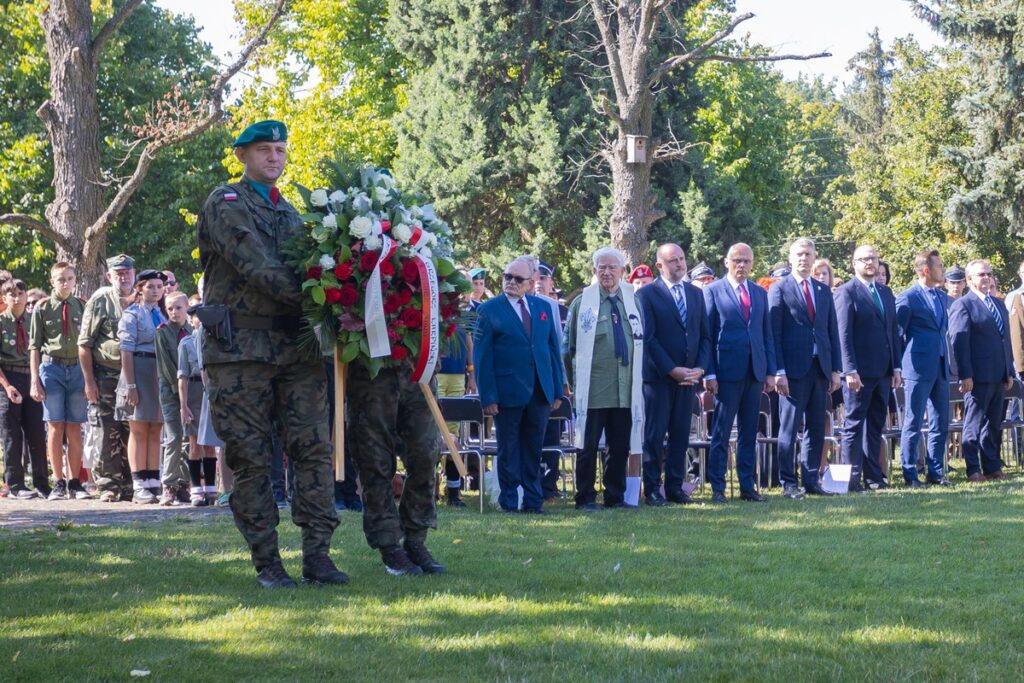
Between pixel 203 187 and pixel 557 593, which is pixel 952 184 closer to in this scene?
pixel 203 187

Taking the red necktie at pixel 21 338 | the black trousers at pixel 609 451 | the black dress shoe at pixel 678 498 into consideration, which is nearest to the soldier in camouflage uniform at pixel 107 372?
the red necktie at pixel 21 338

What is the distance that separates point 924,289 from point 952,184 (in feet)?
86.2

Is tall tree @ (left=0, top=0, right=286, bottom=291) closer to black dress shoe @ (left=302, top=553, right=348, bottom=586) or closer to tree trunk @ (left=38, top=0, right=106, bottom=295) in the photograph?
tree trunk @ (left=38, top=0, right=106, bottom=295)

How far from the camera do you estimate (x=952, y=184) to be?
38.4 meters

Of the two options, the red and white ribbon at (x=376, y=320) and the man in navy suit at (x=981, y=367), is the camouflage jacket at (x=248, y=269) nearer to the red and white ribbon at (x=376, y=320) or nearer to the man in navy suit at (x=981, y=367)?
the red and white ribbon at (x=376, y=320)

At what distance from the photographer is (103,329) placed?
1306 cm

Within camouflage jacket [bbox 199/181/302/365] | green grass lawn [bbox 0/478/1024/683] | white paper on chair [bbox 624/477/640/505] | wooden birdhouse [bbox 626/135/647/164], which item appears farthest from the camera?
wooden birdhouse [bbox 626/135/647/164]

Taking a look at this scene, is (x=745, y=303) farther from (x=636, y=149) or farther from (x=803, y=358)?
(x=636, y=149)

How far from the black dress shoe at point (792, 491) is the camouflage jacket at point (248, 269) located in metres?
6.85

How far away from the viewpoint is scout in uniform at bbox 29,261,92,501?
44.5 ft

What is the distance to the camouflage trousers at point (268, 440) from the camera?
704 centimetres

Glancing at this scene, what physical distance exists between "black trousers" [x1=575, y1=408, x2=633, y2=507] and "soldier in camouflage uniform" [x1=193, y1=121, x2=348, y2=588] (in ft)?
16.2

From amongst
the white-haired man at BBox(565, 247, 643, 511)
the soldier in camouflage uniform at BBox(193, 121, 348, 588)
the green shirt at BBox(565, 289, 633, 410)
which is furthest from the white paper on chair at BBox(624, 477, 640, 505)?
the soldier in camouflage uniform at BBox(193, 121, 348, 588)

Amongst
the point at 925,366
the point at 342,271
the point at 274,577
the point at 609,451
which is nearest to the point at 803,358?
the point at 925,366
